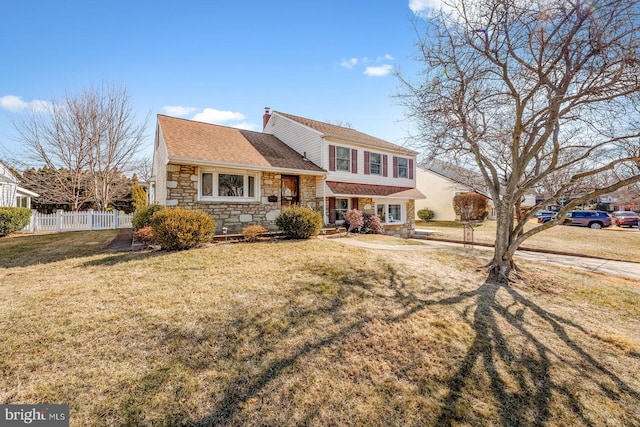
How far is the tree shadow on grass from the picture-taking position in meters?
2.89

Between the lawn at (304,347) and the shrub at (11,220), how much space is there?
8954 mm

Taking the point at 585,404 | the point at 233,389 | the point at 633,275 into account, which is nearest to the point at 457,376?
the point at 585,404

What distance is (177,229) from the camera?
307 inches

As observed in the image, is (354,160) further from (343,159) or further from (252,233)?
(252,233)

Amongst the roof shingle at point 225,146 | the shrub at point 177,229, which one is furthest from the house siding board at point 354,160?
the shrub at point 177,229

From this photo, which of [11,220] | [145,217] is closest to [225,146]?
[145,217]

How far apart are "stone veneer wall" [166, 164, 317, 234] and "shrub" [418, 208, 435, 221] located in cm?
1930

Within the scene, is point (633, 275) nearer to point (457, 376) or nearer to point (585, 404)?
point (585, 404)

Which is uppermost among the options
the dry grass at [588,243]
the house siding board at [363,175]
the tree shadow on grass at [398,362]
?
the house siding board at [363,175]

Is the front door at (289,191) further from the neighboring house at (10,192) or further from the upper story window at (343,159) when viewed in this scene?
the neighboring house at (10,192)

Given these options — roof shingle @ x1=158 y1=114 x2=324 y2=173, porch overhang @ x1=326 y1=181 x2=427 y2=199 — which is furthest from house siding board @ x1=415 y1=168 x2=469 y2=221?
roof shingle @ x1=158 y1=114 x2=324 y2=173

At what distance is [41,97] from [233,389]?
24.6 metres

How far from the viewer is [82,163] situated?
18.4 m

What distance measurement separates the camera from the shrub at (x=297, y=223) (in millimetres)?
10344
